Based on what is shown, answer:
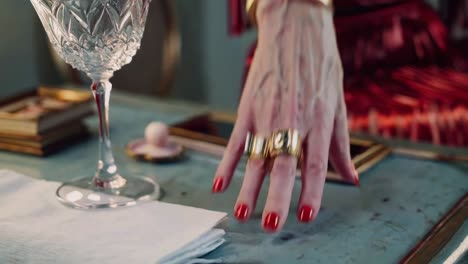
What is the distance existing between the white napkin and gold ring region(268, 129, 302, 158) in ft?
0.33

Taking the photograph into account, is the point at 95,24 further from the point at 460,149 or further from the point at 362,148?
the point at 460,149

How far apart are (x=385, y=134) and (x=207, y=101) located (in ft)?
5.13

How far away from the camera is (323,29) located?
0.91m

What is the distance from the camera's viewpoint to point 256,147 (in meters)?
0.84

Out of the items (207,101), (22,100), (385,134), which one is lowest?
(207,101)

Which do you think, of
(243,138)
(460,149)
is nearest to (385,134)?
(460,149)

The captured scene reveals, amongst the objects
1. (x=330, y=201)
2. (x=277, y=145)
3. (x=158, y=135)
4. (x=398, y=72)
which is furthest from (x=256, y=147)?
(x=398, y=72)

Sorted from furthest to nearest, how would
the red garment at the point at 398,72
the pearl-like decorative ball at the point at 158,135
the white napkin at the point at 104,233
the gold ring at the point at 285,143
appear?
1. the red garment at the point at 398,72
2. the pearl-like decorative ball at the point at 158,135
3. the gold ring at the point at 285,143
4. the white napkin at the point at 104,233

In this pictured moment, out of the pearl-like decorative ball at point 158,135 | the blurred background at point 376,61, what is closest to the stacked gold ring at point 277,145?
the pearl-like decorative ball at point 158,135

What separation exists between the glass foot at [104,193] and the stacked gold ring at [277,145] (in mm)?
150

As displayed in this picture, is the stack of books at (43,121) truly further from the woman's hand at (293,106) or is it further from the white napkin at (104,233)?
the woman's hand at (293,106)

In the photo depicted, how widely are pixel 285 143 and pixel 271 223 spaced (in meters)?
0.11

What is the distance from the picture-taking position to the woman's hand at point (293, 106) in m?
0.80

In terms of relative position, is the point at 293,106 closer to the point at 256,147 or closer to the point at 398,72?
the point at 256,147
